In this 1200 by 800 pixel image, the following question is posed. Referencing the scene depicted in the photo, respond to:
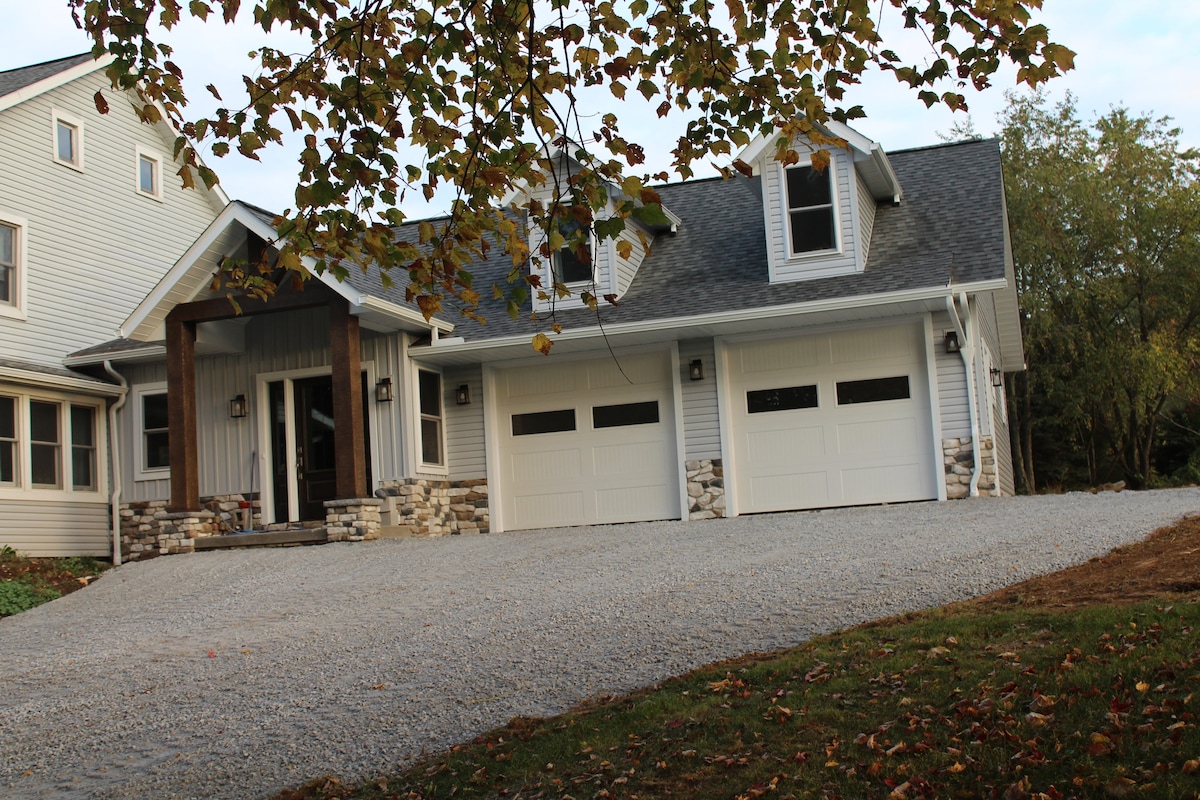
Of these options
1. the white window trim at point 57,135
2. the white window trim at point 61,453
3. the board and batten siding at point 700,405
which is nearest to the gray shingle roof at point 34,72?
the white window trim at point 57,135

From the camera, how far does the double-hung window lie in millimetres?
15586

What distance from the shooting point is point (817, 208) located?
15.0 meters

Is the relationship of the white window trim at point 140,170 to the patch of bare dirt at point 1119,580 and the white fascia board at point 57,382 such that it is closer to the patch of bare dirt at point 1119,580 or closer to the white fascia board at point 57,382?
the white fascia board at point 57,382

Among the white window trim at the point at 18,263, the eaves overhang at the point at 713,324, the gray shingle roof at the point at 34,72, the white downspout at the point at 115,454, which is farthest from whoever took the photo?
the gray shingle roof at the point at 34,72

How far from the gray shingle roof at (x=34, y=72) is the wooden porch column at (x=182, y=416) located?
4.65 m

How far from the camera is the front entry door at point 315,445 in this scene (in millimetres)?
15703

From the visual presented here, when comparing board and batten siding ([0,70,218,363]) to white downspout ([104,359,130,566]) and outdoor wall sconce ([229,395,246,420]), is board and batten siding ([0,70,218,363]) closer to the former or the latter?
white downspout ([104,359,130,566])

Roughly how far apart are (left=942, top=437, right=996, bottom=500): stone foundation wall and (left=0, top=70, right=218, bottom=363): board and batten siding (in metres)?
12.0

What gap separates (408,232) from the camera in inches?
773

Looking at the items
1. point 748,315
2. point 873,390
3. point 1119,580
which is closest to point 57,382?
point 748,315

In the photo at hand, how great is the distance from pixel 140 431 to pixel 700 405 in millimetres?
7782

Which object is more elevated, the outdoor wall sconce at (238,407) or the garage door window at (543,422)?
the outdoor wall sconce at (238,407)

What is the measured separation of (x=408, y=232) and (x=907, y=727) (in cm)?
1572

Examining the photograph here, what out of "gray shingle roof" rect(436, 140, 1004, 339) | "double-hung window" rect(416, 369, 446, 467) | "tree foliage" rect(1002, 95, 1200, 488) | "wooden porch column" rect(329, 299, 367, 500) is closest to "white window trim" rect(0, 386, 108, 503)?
"wooden porch column" rect(329, 299, 367, 500)
